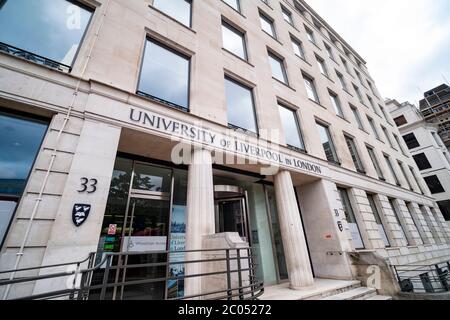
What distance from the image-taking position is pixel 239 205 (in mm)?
7496

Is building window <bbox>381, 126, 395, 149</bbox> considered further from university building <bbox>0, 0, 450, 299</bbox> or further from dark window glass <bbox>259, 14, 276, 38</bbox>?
dark window glass <bbox>259, 14, 276, 38</bbox>

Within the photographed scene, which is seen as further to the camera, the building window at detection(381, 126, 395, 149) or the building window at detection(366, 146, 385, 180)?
the building window at detection(381, 126, 395, 149)

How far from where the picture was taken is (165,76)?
21.6ft

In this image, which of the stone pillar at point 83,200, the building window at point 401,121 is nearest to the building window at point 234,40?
the stone pillar at point 83,200

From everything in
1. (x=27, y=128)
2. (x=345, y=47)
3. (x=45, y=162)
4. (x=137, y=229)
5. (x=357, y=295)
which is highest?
(x=345, y=47)

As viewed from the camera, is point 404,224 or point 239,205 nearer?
point 239,205

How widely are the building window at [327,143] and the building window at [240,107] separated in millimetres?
4828

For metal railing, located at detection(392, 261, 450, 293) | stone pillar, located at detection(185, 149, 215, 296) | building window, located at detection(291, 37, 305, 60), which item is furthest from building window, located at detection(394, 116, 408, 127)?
stone pillar, located at detection(185, 149, 215, 296)

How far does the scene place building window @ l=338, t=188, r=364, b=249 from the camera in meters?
9.28

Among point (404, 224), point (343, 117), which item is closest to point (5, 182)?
point (343, 117)

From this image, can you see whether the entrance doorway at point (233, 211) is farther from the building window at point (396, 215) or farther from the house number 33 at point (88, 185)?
the building window at point (396, 215)

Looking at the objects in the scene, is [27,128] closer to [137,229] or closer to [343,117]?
[137,229]

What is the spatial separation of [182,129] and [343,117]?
12.4 m

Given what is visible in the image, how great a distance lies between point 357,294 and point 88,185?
7642 mm
